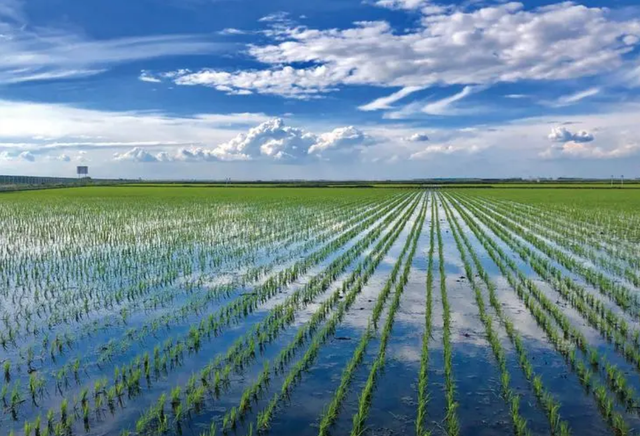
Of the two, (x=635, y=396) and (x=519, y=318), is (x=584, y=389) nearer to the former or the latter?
(x=635, y=396)

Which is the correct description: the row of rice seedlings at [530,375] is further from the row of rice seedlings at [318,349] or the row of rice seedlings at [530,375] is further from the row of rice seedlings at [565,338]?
the row of rice seedlings at [318,349]

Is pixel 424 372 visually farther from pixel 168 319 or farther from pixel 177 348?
pixel 168 319

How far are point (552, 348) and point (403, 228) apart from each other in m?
12.9

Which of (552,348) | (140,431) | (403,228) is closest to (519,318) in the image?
(552,348)

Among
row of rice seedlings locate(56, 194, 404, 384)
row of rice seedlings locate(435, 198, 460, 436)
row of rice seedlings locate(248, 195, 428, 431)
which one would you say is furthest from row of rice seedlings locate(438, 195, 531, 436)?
row of rice seedlings locate(56, 194, 404, 384)

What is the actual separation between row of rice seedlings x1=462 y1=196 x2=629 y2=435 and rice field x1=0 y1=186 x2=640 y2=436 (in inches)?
1.0

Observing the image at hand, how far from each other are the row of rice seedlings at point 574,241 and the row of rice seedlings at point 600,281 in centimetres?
43

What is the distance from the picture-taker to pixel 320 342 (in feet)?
20.1

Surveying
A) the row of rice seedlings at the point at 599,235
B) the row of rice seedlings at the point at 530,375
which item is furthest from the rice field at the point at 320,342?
the row of rice seedlings at the point at 599,235

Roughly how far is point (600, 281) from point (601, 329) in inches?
130

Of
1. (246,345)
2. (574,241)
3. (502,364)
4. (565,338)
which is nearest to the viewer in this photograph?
(502,364)

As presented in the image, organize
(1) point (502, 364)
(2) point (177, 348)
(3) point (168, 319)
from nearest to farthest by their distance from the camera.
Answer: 1. (1) point (502, 364)
2. (2) point (177, 348)
3. (3) point (168, 319)

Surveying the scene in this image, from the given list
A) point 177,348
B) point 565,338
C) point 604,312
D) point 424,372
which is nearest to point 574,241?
point 604,312

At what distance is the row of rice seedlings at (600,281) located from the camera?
7.95 m
